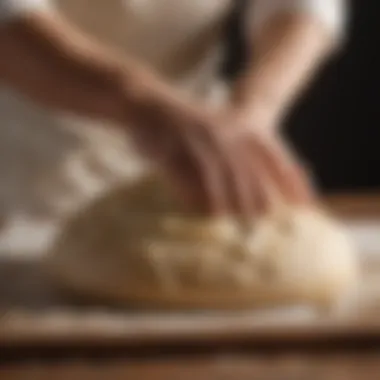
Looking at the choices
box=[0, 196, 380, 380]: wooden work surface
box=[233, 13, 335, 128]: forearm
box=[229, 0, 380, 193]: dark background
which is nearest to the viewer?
box=[0, 196, 380, 380]: wooden work surface

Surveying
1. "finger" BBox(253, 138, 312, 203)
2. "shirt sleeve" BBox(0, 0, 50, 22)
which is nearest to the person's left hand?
"finger" BBox(253, 138, 312, 203)

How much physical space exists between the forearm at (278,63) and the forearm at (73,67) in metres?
0.07

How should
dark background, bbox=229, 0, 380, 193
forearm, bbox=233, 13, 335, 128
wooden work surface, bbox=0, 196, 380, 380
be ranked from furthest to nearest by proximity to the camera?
dark background, bbox=229, 0, 380, 193
forearm, bbox=233, 13, 335, 128
wooden work surface, bbox=0, 196, 380, 380

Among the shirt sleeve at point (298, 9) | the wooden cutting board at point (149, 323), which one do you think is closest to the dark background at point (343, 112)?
the shirt sleeve at point (298, 9)

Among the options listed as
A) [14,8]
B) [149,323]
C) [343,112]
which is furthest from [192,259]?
[343,112]

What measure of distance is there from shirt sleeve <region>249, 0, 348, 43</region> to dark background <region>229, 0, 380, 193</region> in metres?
0.46

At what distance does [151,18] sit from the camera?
26.3 inches

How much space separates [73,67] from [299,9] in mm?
190

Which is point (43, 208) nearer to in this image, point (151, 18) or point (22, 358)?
point (151, 18)

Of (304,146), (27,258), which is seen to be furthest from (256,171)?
(304,146)

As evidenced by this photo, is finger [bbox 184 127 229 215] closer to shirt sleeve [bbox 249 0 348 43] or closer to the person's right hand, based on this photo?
the person's right hand

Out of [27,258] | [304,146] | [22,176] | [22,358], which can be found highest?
[304,146]

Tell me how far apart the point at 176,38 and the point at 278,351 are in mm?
294

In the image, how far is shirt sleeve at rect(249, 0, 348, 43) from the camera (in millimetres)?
608
